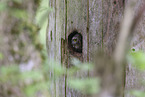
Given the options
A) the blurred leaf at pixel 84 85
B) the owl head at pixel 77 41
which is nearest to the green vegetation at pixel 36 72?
the blurred leaf at pixel 84 85

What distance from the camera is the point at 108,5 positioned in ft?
3.57

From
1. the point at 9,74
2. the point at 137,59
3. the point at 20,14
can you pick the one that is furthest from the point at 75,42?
the point at 9,74

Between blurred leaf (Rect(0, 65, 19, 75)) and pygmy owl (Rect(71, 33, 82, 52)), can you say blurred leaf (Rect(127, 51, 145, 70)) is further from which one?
blurred leaf (Rect(0, 65, 19, 75))

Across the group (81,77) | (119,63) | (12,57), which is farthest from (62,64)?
(119,63)

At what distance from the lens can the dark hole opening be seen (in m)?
1.16

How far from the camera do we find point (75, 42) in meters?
1.17

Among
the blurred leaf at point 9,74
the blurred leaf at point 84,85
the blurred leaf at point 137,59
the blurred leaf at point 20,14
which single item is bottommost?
the blurred leaf at point 9,74

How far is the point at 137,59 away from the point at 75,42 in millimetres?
417

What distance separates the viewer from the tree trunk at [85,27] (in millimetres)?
1085

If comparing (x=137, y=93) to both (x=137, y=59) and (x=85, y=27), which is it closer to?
(x=137, y=59)

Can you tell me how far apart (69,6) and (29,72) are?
65 cm

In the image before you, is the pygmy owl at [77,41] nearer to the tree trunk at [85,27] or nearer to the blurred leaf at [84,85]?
the tree trunk at [85,27]

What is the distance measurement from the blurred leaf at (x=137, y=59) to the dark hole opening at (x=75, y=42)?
337 mm

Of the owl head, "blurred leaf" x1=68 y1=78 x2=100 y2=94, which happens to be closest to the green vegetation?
"blurred leaf" x1=68 y1=78 x2=100 y2=94
